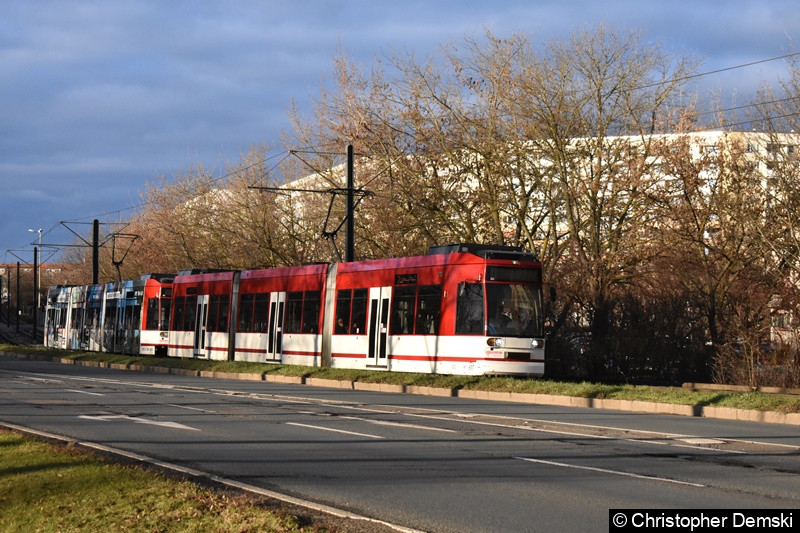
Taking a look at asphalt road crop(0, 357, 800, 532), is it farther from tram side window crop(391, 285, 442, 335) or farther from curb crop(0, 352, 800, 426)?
tram side window crop(391, 285, 442, 335)

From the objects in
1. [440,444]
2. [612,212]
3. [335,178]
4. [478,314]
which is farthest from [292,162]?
[440,444]

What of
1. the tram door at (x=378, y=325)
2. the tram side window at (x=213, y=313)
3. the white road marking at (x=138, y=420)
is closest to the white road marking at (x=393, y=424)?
the white road marking at (x=138, y=420)

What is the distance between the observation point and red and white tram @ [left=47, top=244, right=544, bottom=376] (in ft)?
94.8

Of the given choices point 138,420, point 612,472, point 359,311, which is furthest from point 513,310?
point 612,472

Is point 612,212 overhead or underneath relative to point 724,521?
overhead

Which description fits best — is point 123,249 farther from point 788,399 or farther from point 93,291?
point 788,399

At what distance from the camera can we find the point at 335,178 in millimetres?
44188

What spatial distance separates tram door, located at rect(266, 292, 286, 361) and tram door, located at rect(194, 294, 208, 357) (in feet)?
18.5

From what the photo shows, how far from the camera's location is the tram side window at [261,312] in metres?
39.4

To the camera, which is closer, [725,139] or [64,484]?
[64,484]

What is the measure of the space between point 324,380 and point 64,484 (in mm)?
21587

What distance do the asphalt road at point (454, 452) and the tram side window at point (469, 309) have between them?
5081 mm

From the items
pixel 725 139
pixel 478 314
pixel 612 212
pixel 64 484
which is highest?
pixel 725 139

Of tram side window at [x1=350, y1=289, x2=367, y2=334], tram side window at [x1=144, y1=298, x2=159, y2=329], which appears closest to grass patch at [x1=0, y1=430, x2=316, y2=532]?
tram side window at [x1=350, y1=289, x2=367, y2=334]
